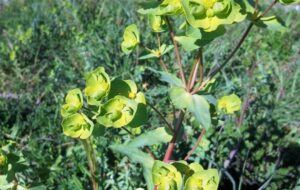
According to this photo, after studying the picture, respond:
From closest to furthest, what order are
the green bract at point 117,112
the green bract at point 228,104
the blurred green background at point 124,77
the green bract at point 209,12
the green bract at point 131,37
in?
1. the green bract at point 209,12
2. the green bract at point 117,112
3. the green bract at point 131,37
4. the green bract at point 228,104
5. the blurred green background at point 124,77

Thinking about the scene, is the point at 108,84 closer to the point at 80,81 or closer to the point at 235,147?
the point at 235,147

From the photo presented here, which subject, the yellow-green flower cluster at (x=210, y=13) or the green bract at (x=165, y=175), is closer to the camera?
the yellow-green flower cluster at (x=210, y=13)

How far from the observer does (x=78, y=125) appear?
1.05 meters

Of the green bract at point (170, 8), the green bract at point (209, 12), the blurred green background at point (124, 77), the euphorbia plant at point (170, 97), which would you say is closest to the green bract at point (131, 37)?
the euphorbia plant at point (170, 97)

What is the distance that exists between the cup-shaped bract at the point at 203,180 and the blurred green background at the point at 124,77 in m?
0.41

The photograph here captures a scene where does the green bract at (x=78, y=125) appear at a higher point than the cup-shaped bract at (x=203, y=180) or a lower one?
higher

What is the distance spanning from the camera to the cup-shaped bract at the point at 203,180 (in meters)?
0.98

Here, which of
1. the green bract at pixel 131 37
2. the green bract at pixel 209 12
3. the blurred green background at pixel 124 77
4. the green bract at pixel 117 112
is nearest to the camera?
the green bract at pixel 209 12

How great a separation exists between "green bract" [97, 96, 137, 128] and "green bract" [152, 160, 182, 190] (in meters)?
A: 0.12

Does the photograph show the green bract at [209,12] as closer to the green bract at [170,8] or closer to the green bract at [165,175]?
the green bract at [170,8]

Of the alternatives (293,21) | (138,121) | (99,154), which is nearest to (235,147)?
(99,154)

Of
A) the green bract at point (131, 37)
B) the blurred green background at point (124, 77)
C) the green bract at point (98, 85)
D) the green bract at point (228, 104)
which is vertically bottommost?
the blurred green background at point (124, 77)

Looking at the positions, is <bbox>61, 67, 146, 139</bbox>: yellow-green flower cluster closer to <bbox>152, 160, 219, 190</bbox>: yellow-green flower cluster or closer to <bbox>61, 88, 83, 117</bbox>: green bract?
<bbox>61, 88, 83, 117</bbox>: green bract

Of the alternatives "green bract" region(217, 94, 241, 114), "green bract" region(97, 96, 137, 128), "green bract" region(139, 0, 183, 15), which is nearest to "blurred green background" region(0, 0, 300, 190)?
"green bract" region(217, 94, 241, 114)
